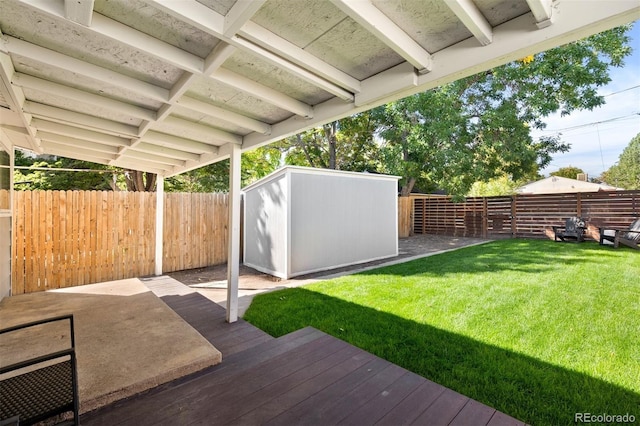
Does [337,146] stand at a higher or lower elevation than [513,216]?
higher

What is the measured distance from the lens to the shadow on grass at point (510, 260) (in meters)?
6.08

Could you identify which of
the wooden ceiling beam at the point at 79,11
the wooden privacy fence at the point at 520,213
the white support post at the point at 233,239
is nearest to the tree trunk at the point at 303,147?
the wooden privacy fence at the point at 520,213

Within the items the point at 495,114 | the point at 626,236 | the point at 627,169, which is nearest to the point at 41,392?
the point at 626,236

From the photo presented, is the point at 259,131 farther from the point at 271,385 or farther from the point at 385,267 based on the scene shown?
the point at 385,267

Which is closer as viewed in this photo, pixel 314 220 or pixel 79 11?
pixel 79 11

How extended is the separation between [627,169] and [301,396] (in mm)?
53719

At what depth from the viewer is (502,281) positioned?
5.09 metres

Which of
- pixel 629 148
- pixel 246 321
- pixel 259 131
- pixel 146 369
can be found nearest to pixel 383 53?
pixel 259 131

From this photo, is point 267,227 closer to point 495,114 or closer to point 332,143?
point 332,143

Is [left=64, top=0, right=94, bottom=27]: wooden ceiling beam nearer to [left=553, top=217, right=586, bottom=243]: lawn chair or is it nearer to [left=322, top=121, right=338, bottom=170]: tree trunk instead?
[left=553, top=217, right=586, bottom=243]: lawn chair

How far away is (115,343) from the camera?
2.69 metres

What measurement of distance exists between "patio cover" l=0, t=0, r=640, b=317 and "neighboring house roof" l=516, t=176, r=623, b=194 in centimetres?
2829

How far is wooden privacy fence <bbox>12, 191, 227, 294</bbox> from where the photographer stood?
5.06 metres

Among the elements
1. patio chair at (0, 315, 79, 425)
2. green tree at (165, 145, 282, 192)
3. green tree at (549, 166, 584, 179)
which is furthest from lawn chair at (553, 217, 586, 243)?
green tree at (549, 166, 584, 179)
